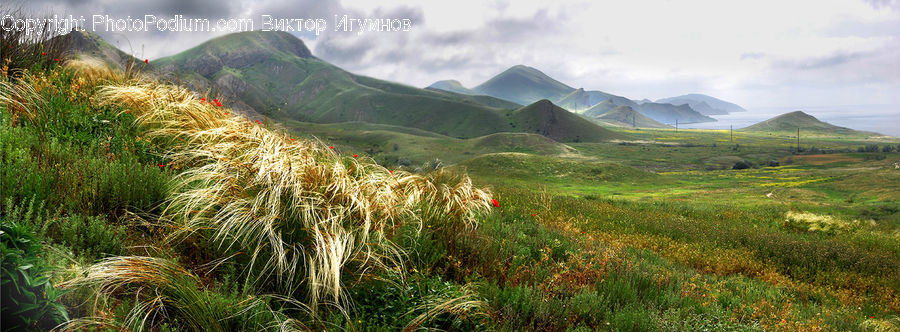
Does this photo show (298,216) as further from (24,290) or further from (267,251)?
(24,290)

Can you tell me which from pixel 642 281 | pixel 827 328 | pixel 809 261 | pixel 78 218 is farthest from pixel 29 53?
pixel 809 261

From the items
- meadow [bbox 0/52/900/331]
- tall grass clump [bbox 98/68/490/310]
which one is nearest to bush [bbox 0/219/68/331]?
meadow [bbox 0/52/900/331]

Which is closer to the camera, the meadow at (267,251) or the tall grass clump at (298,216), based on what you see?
the meadow at (267,251)

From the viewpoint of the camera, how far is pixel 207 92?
9.98m

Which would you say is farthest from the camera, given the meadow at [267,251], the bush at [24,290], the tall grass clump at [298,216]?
the tall grass clump at [298,216]

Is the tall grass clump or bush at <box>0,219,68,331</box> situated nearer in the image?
bush at <box>0,219,68,331</box>

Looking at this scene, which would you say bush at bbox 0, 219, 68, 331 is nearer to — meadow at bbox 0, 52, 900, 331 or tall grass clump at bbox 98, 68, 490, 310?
meadow at bbox 0, 52, 900, 331

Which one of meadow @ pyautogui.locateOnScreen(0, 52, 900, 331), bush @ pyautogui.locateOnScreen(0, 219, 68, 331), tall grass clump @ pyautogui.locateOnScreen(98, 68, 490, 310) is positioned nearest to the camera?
bush @ pyautogui.locateOnScreen(0, 219, 68, 331)

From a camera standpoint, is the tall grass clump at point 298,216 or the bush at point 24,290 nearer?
the bush at point 24,290

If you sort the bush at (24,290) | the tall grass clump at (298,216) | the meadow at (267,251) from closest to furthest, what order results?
the bush at (24,290)
the meadow at (267,251)
the tall grass clump at (298,216)

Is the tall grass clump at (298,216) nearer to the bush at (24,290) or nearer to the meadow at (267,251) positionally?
the meadow at (267,251)

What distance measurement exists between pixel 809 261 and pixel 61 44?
772 inches

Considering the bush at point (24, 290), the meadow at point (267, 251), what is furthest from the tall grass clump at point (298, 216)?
the bush at point (24, 290)

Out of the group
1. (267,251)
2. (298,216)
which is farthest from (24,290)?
(298,216)
